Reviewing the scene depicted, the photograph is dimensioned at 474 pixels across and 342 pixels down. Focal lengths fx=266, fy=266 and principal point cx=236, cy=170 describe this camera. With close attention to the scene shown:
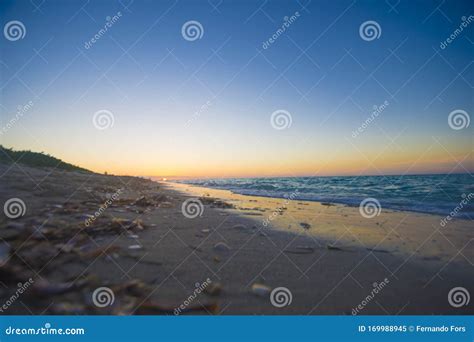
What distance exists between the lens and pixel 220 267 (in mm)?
3201

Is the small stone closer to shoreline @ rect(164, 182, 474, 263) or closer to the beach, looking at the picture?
the beach

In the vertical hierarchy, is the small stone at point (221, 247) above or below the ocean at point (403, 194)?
below

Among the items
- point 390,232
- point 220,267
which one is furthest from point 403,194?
point 220,267

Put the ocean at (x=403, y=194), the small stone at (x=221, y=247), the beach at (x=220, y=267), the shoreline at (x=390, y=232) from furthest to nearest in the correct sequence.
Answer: the ocean at (x=403, y=194) < the shoreline at (x=390, y=232) < the small stone at (x=221, y=247) < the beach at (x=220, y=267)

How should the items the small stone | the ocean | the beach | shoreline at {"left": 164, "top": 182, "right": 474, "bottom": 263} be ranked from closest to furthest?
the beach < the small stone < shoreline at {"left": 164, "top": 182, "right": 474, "bottom": 263} < the ocean

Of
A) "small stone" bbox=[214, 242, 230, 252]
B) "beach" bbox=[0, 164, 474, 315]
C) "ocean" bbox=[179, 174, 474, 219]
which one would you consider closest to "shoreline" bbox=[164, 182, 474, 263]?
"beach" bbox=[0, 164, 474, 315]

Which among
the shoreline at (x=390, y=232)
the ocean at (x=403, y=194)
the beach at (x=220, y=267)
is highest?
the ocean at (x=403, y=194)

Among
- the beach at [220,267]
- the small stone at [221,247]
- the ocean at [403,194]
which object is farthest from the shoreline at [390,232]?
the ocean at [403,194]

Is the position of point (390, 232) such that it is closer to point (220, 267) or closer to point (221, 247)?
point (221, 247)

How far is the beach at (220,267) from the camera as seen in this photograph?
2.46 meters

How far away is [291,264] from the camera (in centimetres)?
344

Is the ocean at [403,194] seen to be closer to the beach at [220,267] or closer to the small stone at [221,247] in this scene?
the beach at [220,267]

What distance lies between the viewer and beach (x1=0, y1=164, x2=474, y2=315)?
2.46 m
